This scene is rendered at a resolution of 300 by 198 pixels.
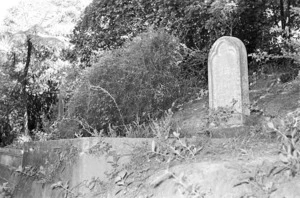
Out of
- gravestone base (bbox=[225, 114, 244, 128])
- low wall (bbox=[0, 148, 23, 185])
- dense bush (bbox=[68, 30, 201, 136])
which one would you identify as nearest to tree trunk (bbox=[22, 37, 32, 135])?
dense bush (bbox=[68, 30, 201, 136])

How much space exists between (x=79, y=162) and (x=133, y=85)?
5.81 metres

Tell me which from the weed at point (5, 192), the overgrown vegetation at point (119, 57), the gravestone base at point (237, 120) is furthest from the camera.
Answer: the overgrown vegetation at point (119, 57)

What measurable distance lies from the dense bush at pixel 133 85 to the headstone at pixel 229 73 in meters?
2.16

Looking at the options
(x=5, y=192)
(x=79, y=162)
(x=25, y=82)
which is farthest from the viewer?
(x=25, y=82)

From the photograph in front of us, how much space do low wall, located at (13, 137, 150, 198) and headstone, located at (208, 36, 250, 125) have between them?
3.52 m

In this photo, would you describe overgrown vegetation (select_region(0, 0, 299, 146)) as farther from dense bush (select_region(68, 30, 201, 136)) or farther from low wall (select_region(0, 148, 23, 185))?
low wall (select_region(0, 148, 23, 185))

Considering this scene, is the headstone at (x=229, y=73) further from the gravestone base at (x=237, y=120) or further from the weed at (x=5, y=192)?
the weed at (x=5, y=192)

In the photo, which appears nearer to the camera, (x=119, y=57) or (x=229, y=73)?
(x=229, y=73)

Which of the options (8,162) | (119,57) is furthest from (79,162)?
(119,57)

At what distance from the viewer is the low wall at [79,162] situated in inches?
125

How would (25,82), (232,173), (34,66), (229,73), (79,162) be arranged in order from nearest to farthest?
(232,173) → (79,162) → (229,73) → (25,82) → (34,66)

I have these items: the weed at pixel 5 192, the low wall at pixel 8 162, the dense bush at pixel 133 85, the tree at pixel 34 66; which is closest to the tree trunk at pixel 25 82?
the tree at pixel 34 66

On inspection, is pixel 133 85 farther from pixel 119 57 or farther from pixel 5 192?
pixel 5 192

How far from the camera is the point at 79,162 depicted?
327cm
